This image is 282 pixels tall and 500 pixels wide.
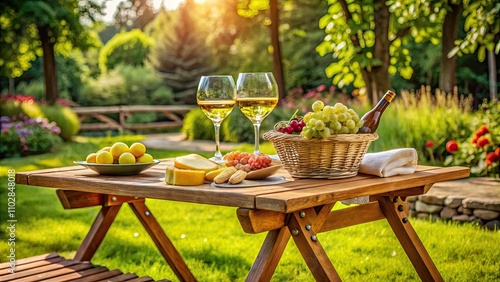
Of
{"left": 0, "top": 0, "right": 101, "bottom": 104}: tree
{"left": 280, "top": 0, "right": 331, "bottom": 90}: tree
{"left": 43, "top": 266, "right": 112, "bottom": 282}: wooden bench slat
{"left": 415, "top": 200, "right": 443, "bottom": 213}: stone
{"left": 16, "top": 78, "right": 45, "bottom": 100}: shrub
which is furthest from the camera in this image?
{"left": 16, "top": 78, "right": 45, "bottom": 100}: shrub

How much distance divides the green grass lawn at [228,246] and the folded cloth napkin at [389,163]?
1.43 metres

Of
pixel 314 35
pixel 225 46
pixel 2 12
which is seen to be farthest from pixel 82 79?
pixel 2 12

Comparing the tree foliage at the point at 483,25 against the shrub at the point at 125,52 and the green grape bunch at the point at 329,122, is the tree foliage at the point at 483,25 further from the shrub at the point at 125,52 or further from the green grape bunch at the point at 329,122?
the shrub at the point at 125,52

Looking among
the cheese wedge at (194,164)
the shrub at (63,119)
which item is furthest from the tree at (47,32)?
the cheese wedge at (194,164)

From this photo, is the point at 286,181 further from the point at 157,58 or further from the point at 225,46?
the point at 225,46

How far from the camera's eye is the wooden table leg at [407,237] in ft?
9.91

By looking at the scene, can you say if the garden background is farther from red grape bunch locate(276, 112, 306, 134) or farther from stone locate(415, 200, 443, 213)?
red grape bunch locate(276, 112, 306, 134)

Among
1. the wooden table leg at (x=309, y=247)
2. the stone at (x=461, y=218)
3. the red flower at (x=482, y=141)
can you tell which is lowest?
the stone at (x=461, y=218)

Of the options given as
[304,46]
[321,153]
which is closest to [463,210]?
[321,153]

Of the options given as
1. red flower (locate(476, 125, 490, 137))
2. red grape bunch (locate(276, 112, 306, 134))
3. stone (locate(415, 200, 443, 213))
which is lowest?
stone (locate(415, 200, 443, 213))

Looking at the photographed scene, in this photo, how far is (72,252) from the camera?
5.02 m

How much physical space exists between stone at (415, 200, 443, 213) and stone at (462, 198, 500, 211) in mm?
267

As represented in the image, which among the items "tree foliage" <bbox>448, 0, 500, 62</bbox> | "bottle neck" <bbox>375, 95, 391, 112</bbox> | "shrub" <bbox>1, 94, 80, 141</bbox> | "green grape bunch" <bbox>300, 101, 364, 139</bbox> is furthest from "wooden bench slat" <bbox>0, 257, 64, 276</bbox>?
"shrub" <bbox>1, 94, 80, 141</bbox>

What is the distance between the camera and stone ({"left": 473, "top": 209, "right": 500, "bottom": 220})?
528 cm
